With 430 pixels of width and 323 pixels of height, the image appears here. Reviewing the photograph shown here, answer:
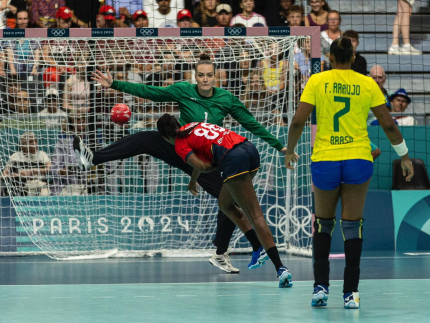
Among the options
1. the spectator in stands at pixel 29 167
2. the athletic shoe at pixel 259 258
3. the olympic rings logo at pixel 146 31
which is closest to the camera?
the athletic shoe at pixel 259 258

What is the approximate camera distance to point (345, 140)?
5219 mm

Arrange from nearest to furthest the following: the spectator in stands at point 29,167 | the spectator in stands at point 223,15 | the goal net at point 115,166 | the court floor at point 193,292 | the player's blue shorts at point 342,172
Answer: the court floor at point 193,292, the player's blue shorts at point 342,172, the goal net at point 115,166, the spectator in stands at point 29,167, the spectator in stands at point 223,15

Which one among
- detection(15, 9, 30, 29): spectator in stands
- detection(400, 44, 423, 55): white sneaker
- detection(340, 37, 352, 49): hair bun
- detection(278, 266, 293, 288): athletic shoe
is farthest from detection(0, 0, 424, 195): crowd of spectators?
detection(340, 37, 352, 49): hair bun

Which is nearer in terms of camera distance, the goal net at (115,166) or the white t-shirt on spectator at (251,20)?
the goal net at (115,166)

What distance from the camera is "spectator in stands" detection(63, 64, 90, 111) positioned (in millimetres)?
10633

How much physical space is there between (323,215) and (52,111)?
6.46 meters

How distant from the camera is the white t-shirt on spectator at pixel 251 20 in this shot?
42.5 ft

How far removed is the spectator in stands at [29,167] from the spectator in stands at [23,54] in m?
1.02

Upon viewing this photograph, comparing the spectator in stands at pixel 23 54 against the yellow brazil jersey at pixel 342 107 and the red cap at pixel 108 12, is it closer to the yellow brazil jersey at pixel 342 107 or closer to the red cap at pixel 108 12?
the red cap at pixel 108 12

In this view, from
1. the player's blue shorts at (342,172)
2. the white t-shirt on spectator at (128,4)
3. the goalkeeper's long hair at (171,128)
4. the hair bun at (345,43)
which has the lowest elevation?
the player's blue shorts at (342,172)

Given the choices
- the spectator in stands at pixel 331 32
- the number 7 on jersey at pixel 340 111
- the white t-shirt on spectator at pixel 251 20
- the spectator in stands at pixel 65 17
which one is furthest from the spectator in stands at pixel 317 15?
the number 7 on jersey at pixel 340 111

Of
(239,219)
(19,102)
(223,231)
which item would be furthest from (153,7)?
(239,219)

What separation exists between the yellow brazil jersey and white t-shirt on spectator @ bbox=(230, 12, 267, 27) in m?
7.90

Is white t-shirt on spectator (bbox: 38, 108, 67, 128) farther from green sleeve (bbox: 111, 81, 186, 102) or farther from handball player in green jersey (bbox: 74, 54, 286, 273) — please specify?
green sleeve (bbox: 111, 81, 186, 102)
